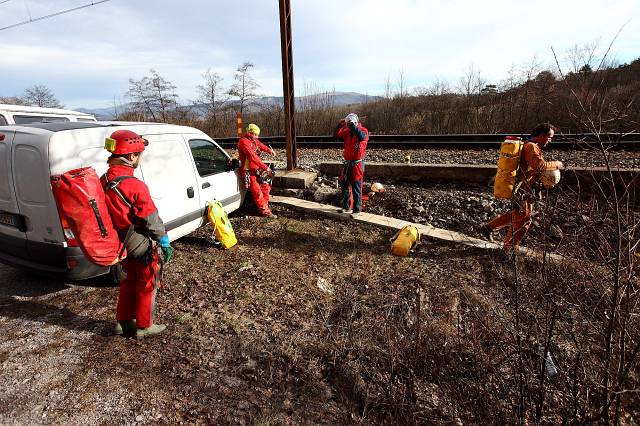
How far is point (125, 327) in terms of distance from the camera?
3.29 metres

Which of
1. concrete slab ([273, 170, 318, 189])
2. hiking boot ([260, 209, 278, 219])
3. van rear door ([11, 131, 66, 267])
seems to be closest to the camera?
van rear door ([11, 131, 66, 267])

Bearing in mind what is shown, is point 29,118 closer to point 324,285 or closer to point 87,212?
point 87,212

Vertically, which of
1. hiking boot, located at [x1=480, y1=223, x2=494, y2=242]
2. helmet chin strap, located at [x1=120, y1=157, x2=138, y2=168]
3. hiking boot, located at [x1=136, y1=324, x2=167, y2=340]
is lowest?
hiking boot, located at [x1=136, y1=324, x2=167, y2=340]

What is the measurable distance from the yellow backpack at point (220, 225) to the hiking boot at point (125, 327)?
1.93m

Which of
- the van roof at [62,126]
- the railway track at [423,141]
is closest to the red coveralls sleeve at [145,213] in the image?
the van roof at [62,126]

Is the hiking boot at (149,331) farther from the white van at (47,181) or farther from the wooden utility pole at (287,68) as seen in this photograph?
the wooden utility pole at (287,68)

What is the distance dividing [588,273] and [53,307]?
495cm

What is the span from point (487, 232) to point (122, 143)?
201 inches

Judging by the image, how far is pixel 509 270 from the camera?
14.7ft

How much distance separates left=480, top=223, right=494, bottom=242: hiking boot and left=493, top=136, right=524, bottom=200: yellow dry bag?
73cm

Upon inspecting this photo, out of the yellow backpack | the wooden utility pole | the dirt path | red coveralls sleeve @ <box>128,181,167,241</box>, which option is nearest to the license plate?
the dirt path

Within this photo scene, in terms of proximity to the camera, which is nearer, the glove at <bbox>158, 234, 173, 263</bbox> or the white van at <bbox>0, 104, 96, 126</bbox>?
the glove at <bbox>158, 234, 173, 263</bbox>

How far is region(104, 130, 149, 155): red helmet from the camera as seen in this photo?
288 cm

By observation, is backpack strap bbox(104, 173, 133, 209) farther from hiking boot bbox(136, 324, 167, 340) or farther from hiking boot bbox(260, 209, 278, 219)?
hiking boot bbox(260, 209, 278, 219)
